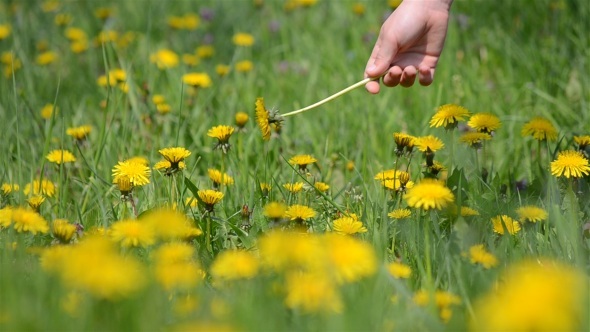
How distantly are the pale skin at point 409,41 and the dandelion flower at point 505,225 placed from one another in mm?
432

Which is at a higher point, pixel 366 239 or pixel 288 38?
pixel 288 38

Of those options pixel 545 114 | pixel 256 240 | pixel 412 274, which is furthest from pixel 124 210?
pixel 545 114

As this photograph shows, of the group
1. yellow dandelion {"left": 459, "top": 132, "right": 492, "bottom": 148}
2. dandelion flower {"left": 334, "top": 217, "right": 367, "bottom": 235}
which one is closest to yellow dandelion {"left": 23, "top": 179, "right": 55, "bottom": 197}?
dandelion flower {"left": 334, "top": 217, "right": 367, "bottom": 235}

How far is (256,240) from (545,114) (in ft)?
4.39

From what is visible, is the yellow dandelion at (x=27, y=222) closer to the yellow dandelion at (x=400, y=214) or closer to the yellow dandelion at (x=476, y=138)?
the yellow dandelion at (x=400, y=214)

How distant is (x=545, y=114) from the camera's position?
2686 mm

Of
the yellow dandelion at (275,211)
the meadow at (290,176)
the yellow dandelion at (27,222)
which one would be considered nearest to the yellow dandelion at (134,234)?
the meadow at (290,176)

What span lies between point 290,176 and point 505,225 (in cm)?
75

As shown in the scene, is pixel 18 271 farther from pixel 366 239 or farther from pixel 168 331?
pixel 366 239

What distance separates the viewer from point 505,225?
1.63 metres

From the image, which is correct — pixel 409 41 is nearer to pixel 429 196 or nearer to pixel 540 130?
pixel 540 130

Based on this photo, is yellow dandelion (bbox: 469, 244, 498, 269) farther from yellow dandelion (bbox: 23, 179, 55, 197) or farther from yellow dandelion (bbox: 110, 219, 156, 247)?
yellow dandelion (bbox: 23, 179, 55, 197)

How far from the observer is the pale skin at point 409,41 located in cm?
196

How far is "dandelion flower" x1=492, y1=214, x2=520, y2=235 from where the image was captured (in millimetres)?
1643
